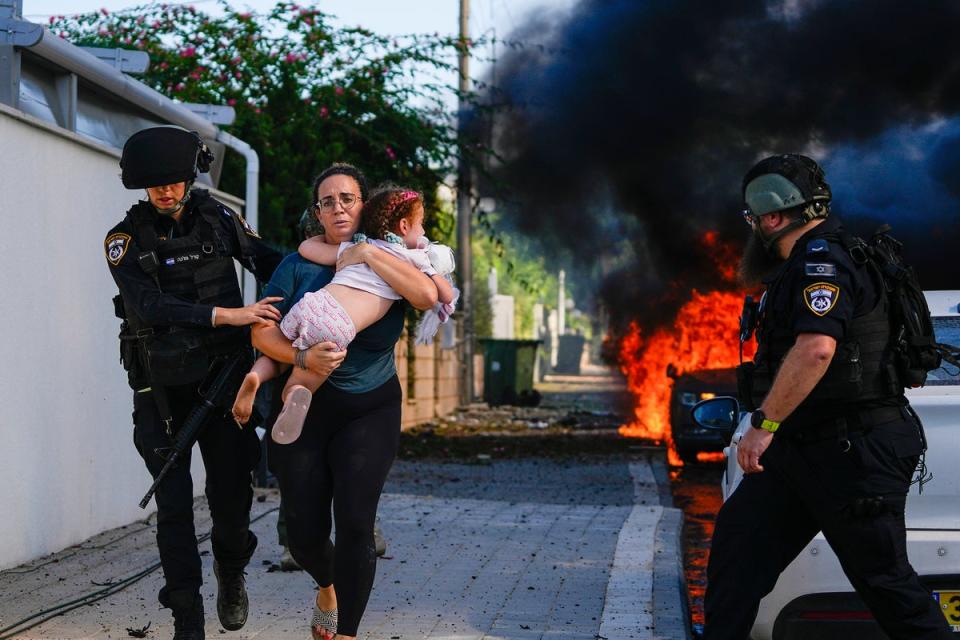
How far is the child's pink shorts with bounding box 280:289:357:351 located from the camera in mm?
4219

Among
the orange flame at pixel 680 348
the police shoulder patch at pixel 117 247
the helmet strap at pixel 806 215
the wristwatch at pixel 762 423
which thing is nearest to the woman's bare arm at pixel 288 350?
the police shoulder patch at pixel 117 247

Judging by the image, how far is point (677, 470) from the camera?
14297 mm

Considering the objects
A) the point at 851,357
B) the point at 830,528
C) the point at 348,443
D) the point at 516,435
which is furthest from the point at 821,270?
the point at 516,435

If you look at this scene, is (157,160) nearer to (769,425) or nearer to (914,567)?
(769,425)

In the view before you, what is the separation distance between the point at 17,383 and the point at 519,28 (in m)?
13.8

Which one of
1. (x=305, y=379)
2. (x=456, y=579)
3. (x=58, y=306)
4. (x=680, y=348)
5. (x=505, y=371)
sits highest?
(x=58, y=306)

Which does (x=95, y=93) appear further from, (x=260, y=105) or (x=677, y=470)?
(x=677, y=470)

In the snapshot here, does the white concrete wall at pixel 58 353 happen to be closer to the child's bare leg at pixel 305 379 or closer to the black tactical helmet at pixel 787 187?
the child's bare leg at pixel 305 379

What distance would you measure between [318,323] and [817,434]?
161 cm

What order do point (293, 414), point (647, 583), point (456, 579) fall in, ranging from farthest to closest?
point (456, 579)
point (647, 583)
point (293, 414)

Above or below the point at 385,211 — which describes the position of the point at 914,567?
Answer: below

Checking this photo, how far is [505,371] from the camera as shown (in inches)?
1264

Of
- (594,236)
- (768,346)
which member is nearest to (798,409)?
(768,346)

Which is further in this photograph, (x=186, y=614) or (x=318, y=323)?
(x=186, y=614)
